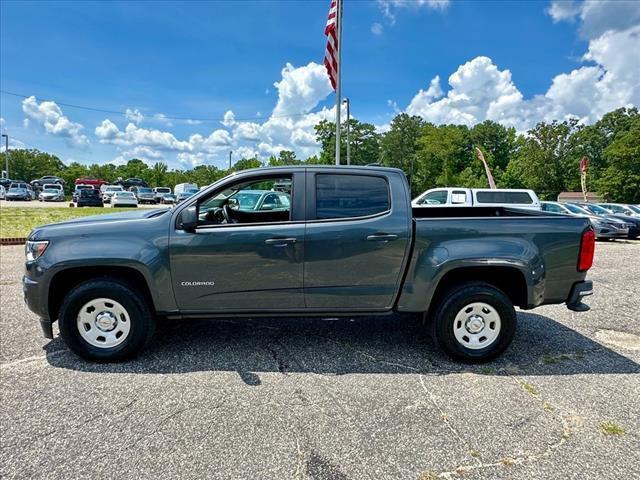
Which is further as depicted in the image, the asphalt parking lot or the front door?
the front door

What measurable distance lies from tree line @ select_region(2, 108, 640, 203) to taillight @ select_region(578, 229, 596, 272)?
38236mm

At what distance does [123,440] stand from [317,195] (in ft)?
7.85

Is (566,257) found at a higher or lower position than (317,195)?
lower

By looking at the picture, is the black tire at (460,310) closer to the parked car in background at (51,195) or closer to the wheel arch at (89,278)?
the wheel arch at (89,278)

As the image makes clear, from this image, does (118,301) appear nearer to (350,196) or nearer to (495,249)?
(350,196)

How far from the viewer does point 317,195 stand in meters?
3.59

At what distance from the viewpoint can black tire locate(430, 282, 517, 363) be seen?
3525 millimetres

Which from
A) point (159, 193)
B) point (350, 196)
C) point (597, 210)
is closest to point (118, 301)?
point (350, 196)

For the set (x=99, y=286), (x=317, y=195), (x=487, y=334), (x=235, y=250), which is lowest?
(x=487, y=334)

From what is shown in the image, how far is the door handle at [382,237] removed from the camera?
11.4ft

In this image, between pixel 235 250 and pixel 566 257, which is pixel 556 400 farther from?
pixel 235 250

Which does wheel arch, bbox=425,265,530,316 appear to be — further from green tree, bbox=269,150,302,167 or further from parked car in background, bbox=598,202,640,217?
green tree, bbox=269,150,302,167

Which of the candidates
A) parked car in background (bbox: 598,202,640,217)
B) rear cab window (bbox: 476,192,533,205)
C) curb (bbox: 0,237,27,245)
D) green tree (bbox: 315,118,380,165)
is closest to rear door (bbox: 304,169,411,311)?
curb (bbox: 0,237,27,245)

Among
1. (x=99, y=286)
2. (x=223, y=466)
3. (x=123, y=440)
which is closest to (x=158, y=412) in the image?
(x=123, y=440)
